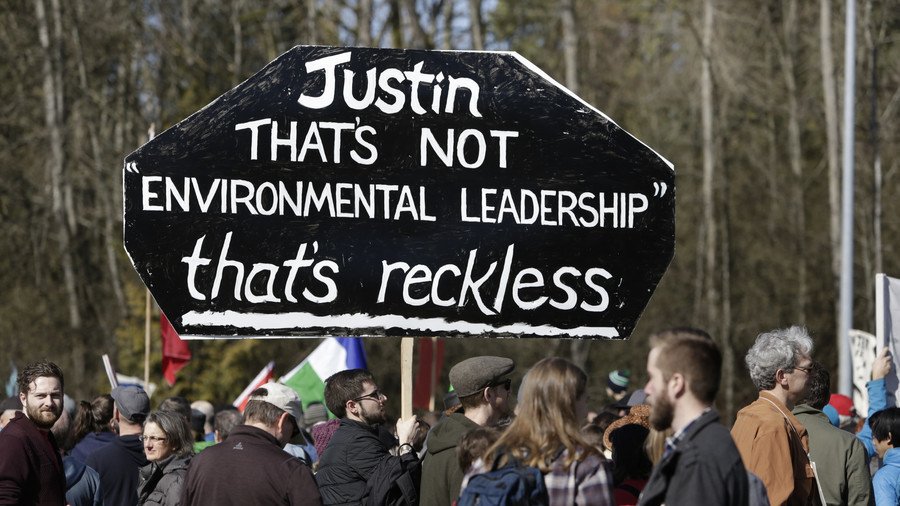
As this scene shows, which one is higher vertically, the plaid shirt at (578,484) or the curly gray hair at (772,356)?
the curly gray hair at (772,356)

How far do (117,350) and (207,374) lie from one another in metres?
3.19

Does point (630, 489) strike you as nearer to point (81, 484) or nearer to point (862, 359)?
point (81, 484)

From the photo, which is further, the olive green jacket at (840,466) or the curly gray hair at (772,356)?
the olive green jacket at (840,466)

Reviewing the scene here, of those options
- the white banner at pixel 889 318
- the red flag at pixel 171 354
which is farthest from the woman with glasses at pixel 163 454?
the red flag at pixel 171 354

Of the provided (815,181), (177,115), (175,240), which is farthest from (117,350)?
(175,240)

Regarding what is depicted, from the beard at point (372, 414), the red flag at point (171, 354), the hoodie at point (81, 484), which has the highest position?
the beard at point (372, 414)

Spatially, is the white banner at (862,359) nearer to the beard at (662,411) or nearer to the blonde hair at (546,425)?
the blonde hair at (546,425)

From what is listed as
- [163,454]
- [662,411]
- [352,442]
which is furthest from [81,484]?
[662,411]

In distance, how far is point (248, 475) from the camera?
18.5 ft

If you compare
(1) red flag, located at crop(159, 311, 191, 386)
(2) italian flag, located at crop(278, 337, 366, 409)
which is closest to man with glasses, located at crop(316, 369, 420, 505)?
(2) italian flag, located at crop(278, 337, 366, 409)

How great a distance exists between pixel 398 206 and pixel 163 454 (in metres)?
1.79

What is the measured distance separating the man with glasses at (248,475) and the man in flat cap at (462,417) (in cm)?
55

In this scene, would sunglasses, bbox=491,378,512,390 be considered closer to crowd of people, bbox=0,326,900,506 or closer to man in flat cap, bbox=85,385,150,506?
crowd of people, bbox=0,326,900,506

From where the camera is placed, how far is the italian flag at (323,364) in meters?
12.1
